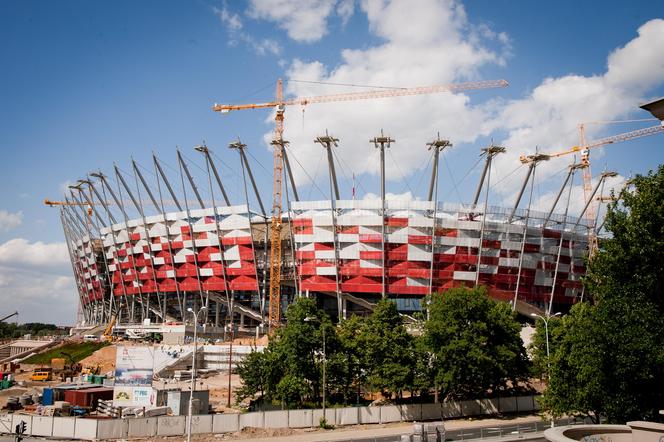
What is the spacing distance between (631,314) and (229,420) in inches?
1135

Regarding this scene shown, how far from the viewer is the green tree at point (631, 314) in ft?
71.8

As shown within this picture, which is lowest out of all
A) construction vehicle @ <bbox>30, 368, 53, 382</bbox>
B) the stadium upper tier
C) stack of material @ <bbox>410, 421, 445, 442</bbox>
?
stack of material @ <bbox>410, 421, 445, 442</bbox>

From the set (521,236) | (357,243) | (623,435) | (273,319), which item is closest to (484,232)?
(521,236)

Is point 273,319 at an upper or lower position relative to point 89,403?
upper

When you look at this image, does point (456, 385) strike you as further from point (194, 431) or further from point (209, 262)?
point (209, 262)

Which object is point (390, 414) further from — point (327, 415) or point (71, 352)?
point (71, 352)

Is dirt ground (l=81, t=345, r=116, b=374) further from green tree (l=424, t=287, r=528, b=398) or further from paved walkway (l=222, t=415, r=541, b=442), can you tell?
green tree (l=424, t=287, r=528, b=398)

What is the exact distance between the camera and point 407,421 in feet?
152

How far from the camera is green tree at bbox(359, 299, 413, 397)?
46656mm

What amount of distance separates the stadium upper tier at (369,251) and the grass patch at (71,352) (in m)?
17.7

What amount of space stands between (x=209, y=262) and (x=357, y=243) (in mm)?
30203

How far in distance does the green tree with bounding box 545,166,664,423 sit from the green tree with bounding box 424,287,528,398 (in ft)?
72.3

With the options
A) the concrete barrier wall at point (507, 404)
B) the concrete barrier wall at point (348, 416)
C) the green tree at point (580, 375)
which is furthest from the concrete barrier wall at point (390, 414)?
the green tree at point (580, 375)

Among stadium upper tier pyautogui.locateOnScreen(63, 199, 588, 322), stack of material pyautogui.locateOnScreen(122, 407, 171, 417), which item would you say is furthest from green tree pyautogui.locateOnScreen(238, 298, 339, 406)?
stadium upper tier pyautogui.locateOnScreen(63, 199, 588, 322)
